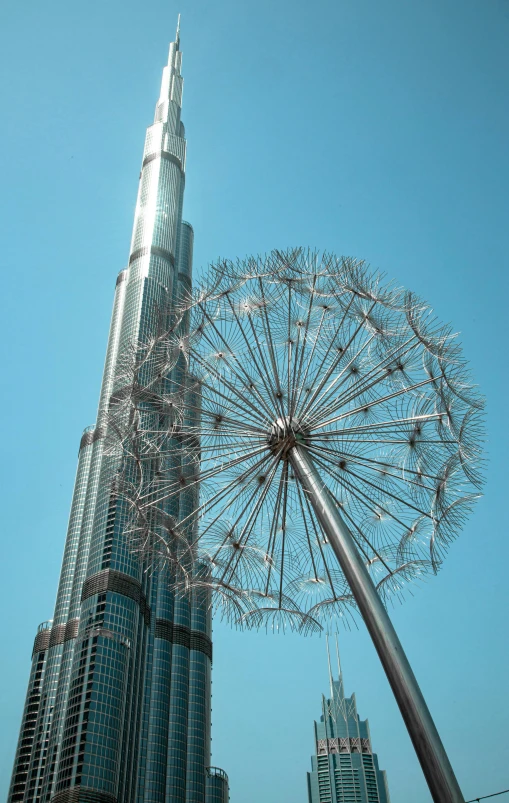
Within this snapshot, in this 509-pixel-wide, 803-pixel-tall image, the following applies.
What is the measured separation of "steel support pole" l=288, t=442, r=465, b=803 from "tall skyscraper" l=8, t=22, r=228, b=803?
383 feet

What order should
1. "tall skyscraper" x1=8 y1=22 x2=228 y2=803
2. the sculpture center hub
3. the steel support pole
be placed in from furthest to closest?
"tall skyscraper" x1=8 y1=22 x2=228 y2=803
the sculpture center hub
the steel support pole

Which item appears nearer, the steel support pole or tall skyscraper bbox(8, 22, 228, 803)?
the steel support pole

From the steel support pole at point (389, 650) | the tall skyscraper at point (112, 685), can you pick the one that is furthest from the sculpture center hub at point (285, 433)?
the tall skyscraper at point (112, 685)

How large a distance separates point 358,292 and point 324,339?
2298mm

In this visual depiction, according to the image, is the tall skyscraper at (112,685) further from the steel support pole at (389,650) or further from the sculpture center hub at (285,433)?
the steel support pole at (389,650)

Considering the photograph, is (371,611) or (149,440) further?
(149,440)

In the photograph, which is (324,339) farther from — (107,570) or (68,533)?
(68,533)

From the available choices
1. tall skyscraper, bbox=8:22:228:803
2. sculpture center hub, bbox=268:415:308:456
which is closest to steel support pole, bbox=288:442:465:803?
sculpture center hub, bbox=268:415:308:456

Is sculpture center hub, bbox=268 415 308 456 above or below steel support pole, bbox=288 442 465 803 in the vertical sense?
above

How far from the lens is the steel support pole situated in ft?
49.6

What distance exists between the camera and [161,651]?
171 m

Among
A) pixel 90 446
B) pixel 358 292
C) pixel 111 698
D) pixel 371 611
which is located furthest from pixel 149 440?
pixel 90 446

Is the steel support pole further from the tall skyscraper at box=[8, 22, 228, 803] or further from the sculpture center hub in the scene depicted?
the tall skyscraper at box=[8, 22, 228, 803]

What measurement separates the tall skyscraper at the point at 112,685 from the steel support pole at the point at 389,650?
383 ft
